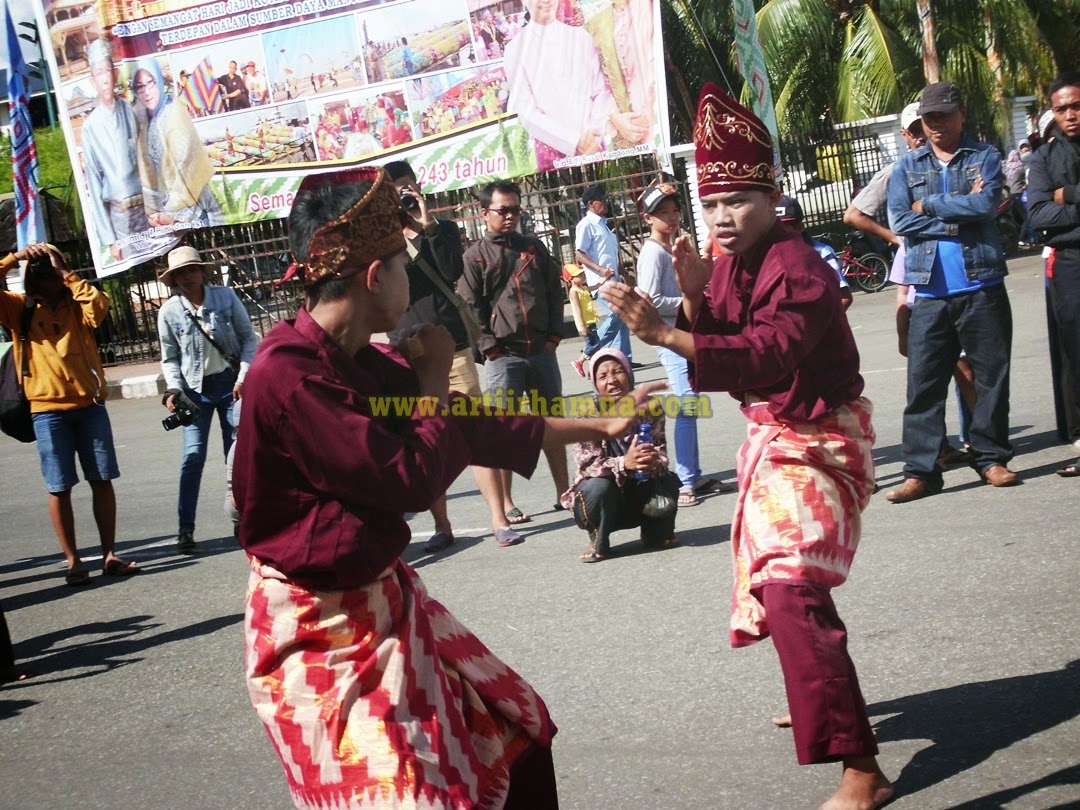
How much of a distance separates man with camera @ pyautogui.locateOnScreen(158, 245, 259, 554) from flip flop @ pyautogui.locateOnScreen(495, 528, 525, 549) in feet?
6.53

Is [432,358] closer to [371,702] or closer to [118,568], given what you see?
[371,702]

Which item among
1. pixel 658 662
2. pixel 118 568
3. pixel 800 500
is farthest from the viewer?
pixel 118 568

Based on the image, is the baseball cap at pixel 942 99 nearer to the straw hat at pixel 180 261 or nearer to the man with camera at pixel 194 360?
→ the man with camera at pixel 194 360

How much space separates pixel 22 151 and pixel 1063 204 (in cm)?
900

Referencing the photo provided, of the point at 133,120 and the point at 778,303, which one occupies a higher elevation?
the point at 133,120

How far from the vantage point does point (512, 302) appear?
767 cm

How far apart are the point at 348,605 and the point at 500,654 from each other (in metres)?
2.91

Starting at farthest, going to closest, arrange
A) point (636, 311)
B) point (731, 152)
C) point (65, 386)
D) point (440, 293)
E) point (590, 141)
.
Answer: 1. point (590, 141)
2. point (65, 386)
3. point (440, 293)
4. point (731, 152)
5. point (636, 311)

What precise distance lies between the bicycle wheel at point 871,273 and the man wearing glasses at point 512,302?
37.2ft

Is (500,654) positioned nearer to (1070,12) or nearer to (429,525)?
(429,525)

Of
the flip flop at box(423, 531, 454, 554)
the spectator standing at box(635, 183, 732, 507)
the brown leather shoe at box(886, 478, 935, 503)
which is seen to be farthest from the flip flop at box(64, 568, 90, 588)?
the brown leather shoe at box(886, 478, 935, 503)

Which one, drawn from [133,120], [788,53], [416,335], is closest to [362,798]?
[416,335]

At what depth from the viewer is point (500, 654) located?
555 cm

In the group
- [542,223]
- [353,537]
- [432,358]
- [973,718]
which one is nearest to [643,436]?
[973,718]
